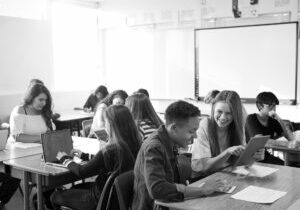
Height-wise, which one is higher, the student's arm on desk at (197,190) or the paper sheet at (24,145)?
the student's arm on desk at (197,190)

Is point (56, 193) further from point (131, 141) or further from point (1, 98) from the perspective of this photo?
point (1, 98)

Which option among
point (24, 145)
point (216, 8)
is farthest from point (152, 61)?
point (24, 145)

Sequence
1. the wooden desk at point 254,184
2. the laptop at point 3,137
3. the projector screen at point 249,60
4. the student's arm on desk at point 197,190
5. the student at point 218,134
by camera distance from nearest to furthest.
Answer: the wooden desk at point 254,184, the student's arm on desk at point 197,190, the student at point 218,134, the laptop at point 3,137, the projector screen at point 249,60

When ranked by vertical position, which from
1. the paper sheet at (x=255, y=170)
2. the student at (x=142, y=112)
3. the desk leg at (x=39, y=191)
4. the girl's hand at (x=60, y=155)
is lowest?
the desk leg at (x=39, y=191)

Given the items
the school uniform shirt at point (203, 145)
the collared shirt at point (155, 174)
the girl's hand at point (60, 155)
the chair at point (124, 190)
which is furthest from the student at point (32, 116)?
the collared shirt at point (155, 174)

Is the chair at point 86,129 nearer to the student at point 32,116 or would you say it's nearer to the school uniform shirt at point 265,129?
the student at point 32,116

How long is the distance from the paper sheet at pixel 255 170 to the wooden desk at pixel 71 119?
421 centimetres

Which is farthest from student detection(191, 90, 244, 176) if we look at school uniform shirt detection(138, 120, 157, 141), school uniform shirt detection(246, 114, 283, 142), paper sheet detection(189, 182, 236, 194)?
school uniform shirt detection(246, 114, 283, 142)

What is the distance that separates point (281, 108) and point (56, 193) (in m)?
4.21

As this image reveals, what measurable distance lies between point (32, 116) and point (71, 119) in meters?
2.36

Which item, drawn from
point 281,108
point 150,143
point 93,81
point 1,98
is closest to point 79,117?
point 1,98

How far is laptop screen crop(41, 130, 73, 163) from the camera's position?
10.2 feet

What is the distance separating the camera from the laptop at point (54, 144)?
10.2 feet

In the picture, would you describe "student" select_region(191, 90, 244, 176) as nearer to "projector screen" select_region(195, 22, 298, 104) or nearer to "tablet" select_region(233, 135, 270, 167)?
"tablet" select_region(233, 135, 270, 167)
